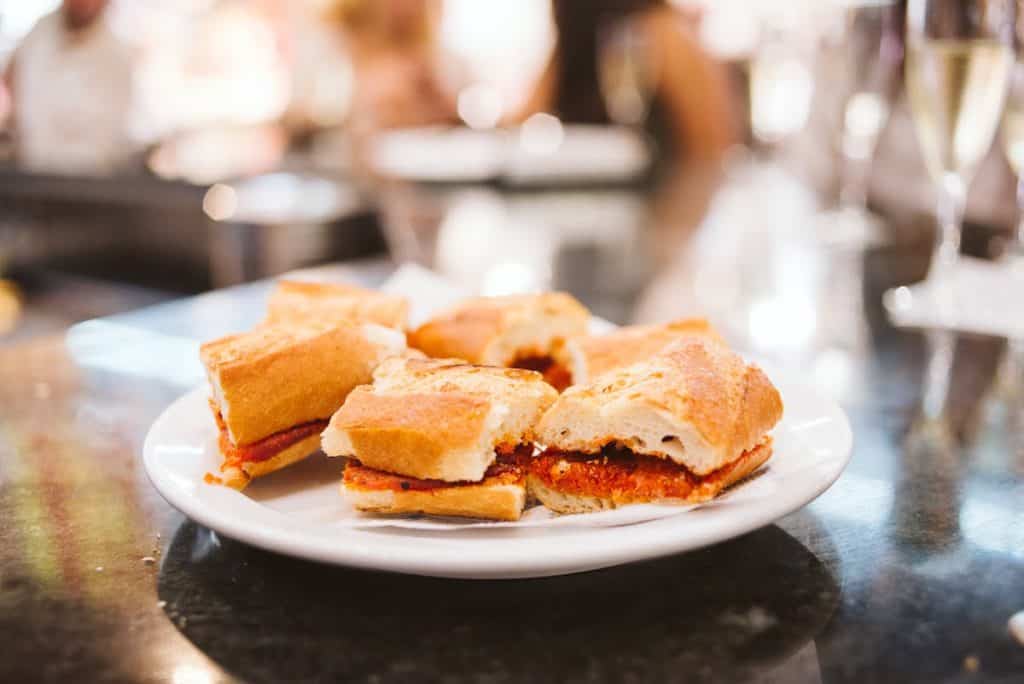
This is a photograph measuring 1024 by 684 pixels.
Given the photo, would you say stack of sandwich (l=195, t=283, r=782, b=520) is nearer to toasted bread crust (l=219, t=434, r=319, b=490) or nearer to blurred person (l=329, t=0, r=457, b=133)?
toasted bread crust (l=219, t=434, r=319, b=490)

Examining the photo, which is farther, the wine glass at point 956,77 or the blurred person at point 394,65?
the blurred person at point 394,65

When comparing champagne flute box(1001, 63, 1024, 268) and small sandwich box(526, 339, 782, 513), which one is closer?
small sandwich box(526, 339, 782, 513)

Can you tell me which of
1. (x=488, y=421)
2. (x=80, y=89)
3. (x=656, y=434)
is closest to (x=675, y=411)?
(x=656, y=434)

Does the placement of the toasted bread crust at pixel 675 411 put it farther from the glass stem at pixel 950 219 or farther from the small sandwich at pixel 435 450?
the glass stem at pixel 950 219

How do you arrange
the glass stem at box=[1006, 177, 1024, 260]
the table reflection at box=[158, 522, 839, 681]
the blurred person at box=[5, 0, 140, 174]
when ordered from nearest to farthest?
1. the table reflection at box=[158, 522, 839, 681]
2. the glass stem at box=[1006, 177, 1024, 260]
3. the blurred person at box=[5, 0, 140, 174]

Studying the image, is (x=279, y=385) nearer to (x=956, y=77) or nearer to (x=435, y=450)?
(x=435, y=450)

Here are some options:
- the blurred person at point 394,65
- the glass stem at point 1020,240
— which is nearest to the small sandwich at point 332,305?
the glass stem at point 1020,240

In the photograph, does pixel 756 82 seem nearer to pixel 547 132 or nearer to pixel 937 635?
pixel 547 132

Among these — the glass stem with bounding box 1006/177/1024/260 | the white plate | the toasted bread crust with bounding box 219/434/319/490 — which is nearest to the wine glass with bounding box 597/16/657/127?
the glass stem with bounding box 1006/177/1024/260

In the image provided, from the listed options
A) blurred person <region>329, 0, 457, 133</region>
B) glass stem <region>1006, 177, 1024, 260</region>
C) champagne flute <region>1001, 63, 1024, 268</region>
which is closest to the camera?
champagne flute <region>1001, 63, 1024, 268</region>
